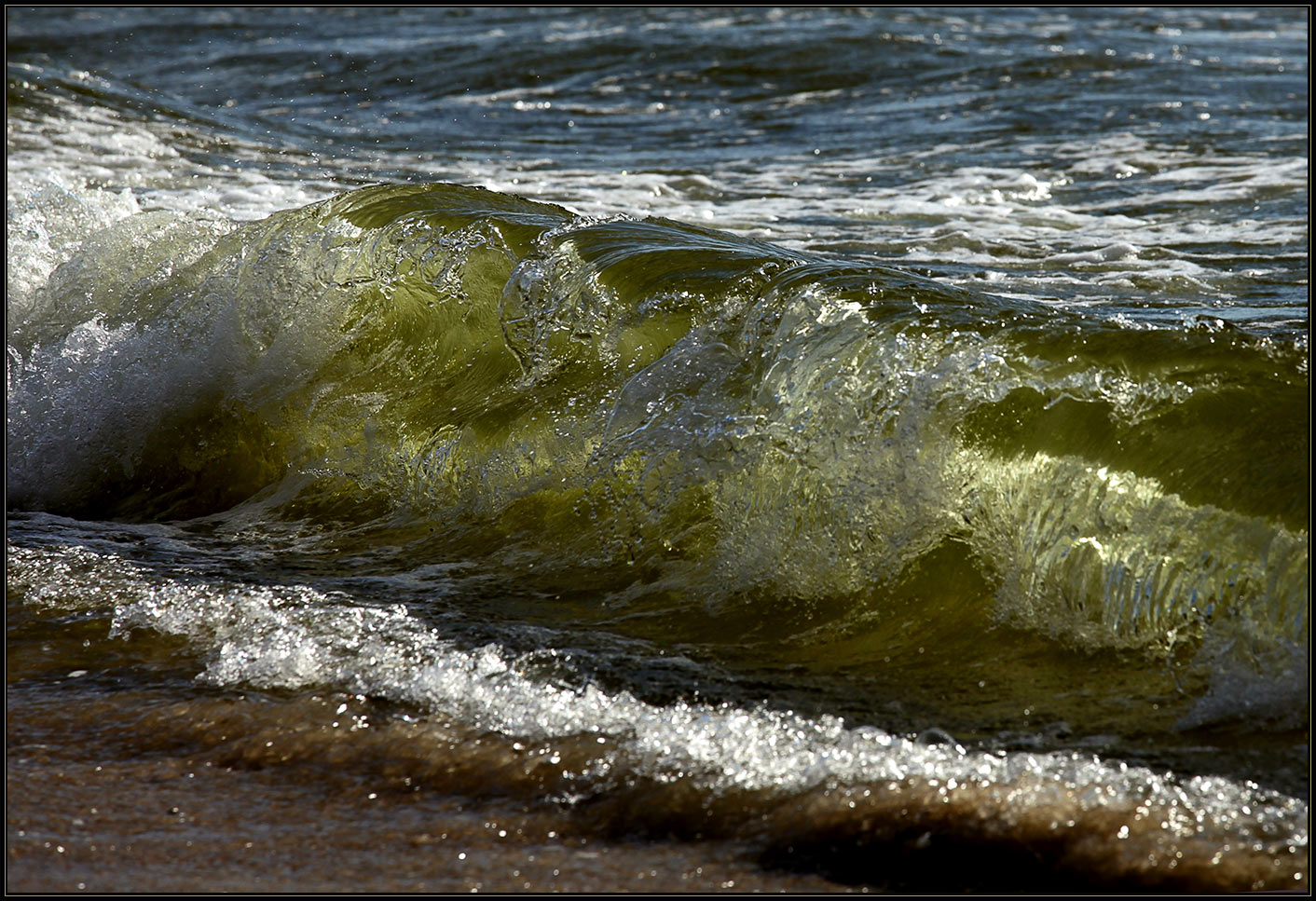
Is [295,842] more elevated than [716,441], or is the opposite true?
[716,441]

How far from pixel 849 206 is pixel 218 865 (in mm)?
5779

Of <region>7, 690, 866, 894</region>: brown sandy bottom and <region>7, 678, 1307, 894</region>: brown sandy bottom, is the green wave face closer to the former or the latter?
<region>7, 678, 1307, 894</region>: brown sandy bottom

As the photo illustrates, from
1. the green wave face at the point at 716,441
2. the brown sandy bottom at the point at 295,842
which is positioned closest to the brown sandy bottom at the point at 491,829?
the brown sandy bottom at the point at 295,842

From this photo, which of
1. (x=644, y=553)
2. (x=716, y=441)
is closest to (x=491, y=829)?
(x=644, y=553)

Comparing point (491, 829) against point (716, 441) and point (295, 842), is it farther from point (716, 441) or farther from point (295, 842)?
point (716, 441)

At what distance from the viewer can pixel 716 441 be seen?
3352 millimetres

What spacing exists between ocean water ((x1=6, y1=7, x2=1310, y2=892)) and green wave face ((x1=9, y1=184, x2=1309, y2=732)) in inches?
0.5

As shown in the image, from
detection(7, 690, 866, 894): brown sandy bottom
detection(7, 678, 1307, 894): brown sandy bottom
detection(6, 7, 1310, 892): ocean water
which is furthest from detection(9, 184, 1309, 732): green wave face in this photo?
detection(7, 690, 866, 894): brown sandy bottom

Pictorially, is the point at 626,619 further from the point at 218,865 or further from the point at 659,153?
the point at 659,153

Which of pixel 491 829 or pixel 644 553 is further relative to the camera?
pixel 644 553

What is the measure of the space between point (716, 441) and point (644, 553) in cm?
35

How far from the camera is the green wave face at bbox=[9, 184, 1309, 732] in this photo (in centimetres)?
275

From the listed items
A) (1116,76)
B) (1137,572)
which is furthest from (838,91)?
(1137,572)

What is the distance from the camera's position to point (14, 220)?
18.2ft
